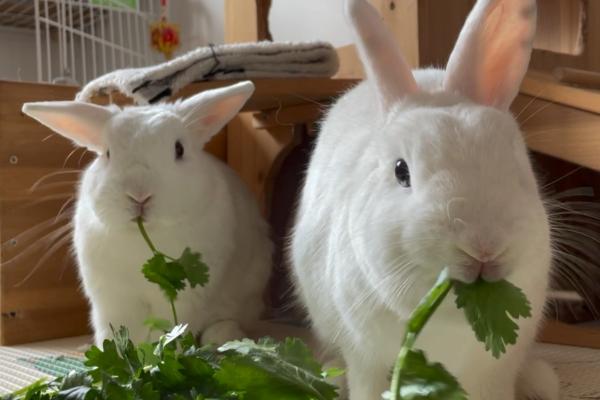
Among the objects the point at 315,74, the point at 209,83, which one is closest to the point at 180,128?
the point at 209,83

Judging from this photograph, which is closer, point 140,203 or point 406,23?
point 140,203

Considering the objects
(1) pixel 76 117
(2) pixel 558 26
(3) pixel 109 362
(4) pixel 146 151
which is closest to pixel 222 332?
(4) pixel 146 151

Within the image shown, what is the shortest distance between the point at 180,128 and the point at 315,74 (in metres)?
0.50

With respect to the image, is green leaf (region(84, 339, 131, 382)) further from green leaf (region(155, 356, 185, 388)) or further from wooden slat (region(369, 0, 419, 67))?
wooden slat (region(369, 0, 419, 67))

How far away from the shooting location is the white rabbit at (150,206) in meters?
1.44

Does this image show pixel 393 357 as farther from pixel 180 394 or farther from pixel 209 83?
pixel 209 83

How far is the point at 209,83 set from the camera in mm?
1905

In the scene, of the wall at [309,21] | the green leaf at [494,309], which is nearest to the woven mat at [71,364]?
the green leaf at [494,309]

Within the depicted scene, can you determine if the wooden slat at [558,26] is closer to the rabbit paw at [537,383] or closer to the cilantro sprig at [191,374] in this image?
the rabbit paw at [537,383]

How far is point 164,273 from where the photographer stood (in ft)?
3.48

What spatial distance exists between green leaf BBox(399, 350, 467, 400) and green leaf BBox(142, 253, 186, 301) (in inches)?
21.4

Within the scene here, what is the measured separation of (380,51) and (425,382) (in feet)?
1.90

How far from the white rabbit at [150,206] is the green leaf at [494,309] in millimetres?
821

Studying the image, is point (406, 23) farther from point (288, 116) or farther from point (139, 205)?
point (139, 205)
